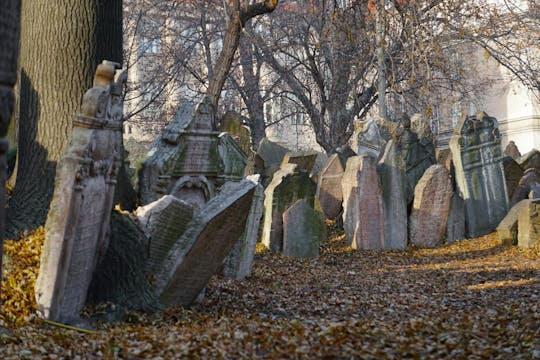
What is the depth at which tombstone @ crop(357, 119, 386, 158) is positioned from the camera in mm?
15523

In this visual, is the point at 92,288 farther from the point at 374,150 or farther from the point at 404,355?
the point at 374,150

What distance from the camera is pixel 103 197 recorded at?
6117 mm

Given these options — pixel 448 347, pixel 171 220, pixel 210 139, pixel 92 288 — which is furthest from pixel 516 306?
pixel 210 139

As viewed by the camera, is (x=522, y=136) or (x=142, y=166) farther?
(x=522, y=136)

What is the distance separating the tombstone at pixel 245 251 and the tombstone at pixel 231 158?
91cm

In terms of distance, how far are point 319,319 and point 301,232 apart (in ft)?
16.8

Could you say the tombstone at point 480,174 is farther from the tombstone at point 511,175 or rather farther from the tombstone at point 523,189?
the tombstone at point 523,189

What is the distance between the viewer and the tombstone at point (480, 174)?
13602 millimetres

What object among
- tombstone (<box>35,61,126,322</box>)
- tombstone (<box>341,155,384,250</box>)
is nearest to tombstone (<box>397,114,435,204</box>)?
tombstone (<box>341,155,384,250</box>)

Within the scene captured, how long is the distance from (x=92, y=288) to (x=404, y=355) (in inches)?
108

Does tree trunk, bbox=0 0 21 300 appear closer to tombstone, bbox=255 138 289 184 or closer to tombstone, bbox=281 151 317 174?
tombstone, bbox=281 151 317 174

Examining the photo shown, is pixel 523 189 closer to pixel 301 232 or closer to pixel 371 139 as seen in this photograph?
pixel 371 139

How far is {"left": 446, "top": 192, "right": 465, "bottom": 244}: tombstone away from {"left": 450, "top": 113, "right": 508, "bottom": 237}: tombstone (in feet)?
0.64

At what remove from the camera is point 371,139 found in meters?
15.7
